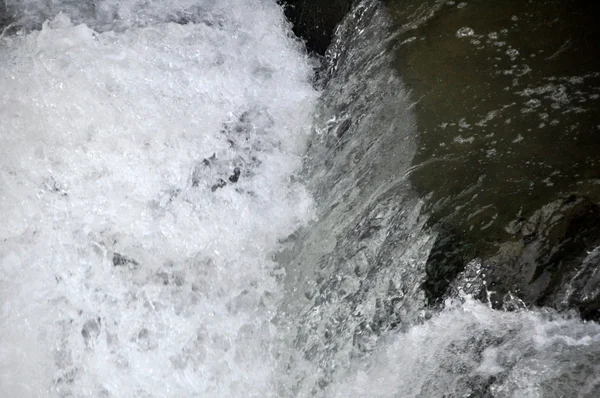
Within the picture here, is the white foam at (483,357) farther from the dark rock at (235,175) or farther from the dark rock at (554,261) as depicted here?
the dark rock at (235,175)

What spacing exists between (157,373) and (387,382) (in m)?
0.93

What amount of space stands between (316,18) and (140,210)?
1471 mm

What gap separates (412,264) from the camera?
7.64 ft

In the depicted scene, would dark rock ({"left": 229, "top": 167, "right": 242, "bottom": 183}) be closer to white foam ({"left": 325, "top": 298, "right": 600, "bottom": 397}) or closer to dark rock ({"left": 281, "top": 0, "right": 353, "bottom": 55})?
dark rock ({"left": 281, "top": 0, "right": 353, "bottom": 55})

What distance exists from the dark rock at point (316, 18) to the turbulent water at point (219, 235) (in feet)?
0.54

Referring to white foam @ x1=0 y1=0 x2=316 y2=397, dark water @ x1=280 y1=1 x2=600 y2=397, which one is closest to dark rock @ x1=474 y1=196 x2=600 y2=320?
dark water @ x1=280 y1=1 x2=600 y2=397

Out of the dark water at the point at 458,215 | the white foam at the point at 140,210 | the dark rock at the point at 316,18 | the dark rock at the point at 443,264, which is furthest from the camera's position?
the dark rock at the point at 316,18

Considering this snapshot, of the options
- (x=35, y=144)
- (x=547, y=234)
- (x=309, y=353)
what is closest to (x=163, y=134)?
(x=35, y=144)

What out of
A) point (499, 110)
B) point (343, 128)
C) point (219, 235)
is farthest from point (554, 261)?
point (219, 235)

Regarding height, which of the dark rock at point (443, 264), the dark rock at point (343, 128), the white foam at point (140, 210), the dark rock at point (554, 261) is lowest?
the white foam at point (140, 210)

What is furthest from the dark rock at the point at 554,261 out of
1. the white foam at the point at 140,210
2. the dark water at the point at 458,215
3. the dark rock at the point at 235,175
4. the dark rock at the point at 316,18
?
the dark rock at the point at 316,18

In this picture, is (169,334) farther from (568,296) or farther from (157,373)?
(568,296)

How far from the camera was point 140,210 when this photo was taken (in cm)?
285

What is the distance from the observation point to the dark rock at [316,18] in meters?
3.43
